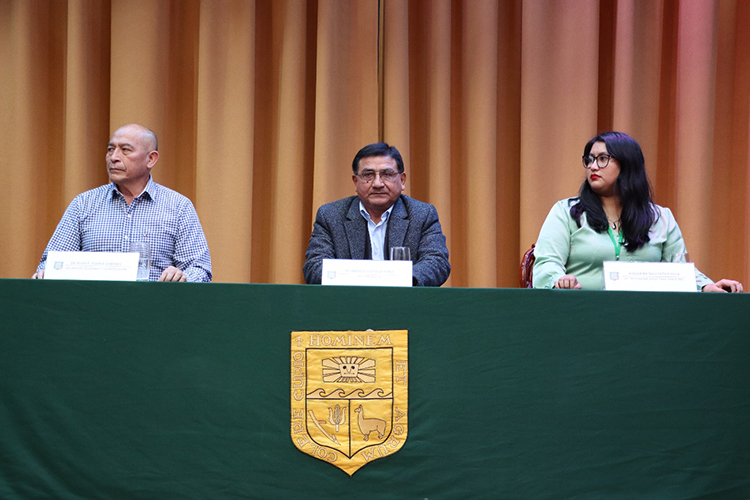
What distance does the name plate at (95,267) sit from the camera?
189cm

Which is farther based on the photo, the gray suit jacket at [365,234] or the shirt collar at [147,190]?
the shirt collar at [147,190]

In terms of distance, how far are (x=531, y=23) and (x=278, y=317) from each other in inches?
98.4

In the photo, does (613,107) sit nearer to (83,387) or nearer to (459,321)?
(459,321)

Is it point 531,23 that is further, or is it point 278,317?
point 531,23

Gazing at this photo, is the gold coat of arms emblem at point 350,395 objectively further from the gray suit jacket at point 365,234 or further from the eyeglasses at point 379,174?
the eyeglasses at point 379,174

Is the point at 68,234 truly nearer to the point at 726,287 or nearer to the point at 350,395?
the point at 350,395

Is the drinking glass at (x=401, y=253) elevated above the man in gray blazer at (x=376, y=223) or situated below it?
below

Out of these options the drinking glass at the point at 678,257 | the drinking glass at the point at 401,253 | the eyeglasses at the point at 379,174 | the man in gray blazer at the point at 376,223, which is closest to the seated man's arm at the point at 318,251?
the man in gray blazer at the point at 376,223

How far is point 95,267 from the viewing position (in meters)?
1.89

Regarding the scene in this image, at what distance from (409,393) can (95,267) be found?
0.91 m

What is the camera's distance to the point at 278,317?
1793 millimetres

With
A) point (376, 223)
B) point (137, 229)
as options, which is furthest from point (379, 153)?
point (137, 229)

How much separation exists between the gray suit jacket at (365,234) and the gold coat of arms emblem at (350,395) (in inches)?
30.9

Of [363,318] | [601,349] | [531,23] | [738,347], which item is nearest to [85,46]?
[531,23]
